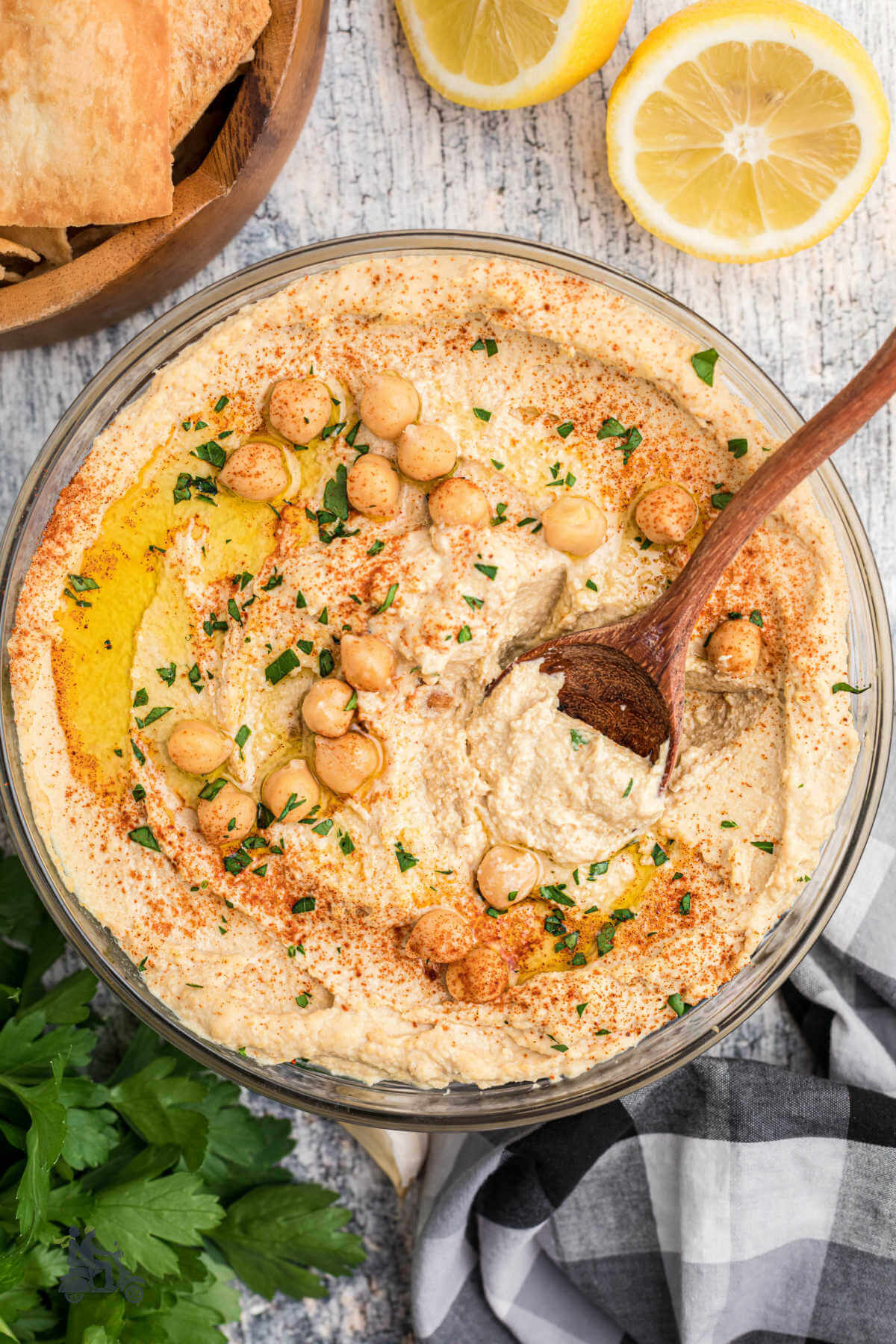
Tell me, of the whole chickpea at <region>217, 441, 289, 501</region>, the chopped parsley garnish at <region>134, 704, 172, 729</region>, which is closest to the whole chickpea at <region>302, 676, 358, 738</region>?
the chopped parsley garnish at <region>134, 704, 172, 729</region>

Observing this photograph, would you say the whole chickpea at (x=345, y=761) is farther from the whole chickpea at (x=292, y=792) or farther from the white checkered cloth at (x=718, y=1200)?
the white checkered cloth at (x=718, y=1200)

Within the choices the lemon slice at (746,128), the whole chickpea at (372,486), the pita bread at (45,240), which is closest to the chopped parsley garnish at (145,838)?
the whole chickpea at (372,486)

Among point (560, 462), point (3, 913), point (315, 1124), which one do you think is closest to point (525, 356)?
point (560, 462)

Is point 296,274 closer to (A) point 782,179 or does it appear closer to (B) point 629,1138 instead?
(A) point 782,179

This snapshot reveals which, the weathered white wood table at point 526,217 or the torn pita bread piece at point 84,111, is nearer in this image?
the torn pita bread piece at point 84,111

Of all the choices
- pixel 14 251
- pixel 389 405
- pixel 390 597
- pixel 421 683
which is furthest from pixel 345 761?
pixel 14 251

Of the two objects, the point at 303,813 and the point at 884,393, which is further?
the point at 303,813
